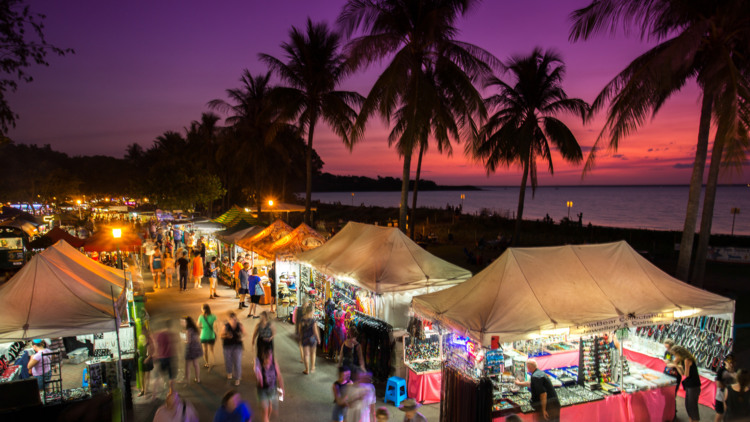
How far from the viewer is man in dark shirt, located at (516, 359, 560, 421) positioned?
216 inches

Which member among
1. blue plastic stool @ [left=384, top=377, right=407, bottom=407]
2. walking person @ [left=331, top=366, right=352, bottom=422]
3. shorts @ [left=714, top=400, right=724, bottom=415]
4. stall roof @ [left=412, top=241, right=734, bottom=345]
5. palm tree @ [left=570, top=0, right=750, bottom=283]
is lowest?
blue plastic stool @ [left=384, top=377, right=407, bottom=407]

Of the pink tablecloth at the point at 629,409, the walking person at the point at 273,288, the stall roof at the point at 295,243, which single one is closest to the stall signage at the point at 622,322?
the pink tablecloth at the point at 629,409

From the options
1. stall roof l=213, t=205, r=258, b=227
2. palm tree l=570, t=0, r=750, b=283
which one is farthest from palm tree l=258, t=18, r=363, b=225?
palm tree l=570, t=0, r=750, b=283

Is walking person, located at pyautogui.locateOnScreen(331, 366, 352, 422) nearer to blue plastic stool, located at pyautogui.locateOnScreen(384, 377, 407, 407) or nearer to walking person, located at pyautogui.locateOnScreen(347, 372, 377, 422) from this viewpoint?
walking person, located at pyautogui.locateOnScreen(347, 372, 377, 422)

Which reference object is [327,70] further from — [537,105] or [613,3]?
[613,3]

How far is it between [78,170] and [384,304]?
6892 centimetres

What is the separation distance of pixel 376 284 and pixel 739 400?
Result: 5.93 metres

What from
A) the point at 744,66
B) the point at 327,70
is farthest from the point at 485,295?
the point at 327,70

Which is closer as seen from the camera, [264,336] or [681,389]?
[264,336]

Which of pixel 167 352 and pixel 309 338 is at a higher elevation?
pixel 167 352

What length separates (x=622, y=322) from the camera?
6.31 meters

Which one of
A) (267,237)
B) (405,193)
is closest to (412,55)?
(405,193)

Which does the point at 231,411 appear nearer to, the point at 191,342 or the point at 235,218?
the point at 191,342

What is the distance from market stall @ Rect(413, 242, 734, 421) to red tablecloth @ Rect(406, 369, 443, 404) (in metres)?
0.49
